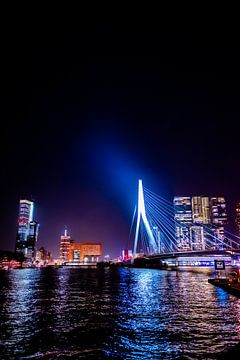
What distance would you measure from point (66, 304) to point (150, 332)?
13.9 metres

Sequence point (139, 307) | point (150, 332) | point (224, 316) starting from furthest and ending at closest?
1. point (139, 307)
2. point (224, 316)
3. point (150, 332)

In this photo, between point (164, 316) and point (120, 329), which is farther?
point (164, 316)

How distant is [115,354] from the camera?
13445mm

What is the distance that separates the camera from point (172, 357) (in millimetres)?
12797

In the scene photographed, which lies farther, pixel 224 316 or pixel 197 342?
pixel 224 316

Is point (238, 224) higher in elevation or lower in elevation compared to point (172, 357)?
higher

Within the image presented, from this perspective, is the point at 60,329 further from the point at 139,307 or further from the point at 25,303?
the point at 25,303

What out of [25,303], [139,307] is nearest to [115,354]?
[139,307]

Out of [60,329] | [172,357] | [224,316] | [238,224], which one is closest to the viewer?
[172,357]

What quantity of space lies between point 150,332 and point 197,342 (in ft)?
10.3

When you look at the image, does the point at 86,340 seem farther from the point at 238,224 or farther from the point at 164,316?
the point at 238,224

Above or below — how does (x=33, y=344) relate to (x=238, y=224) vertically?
below

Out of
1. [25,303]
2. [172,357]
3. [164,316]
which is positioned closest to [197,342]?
[172,357]

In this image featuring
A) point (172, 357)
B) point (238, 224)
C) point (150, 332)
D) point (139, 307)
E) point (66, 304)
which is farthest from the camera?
point (238, 224)
